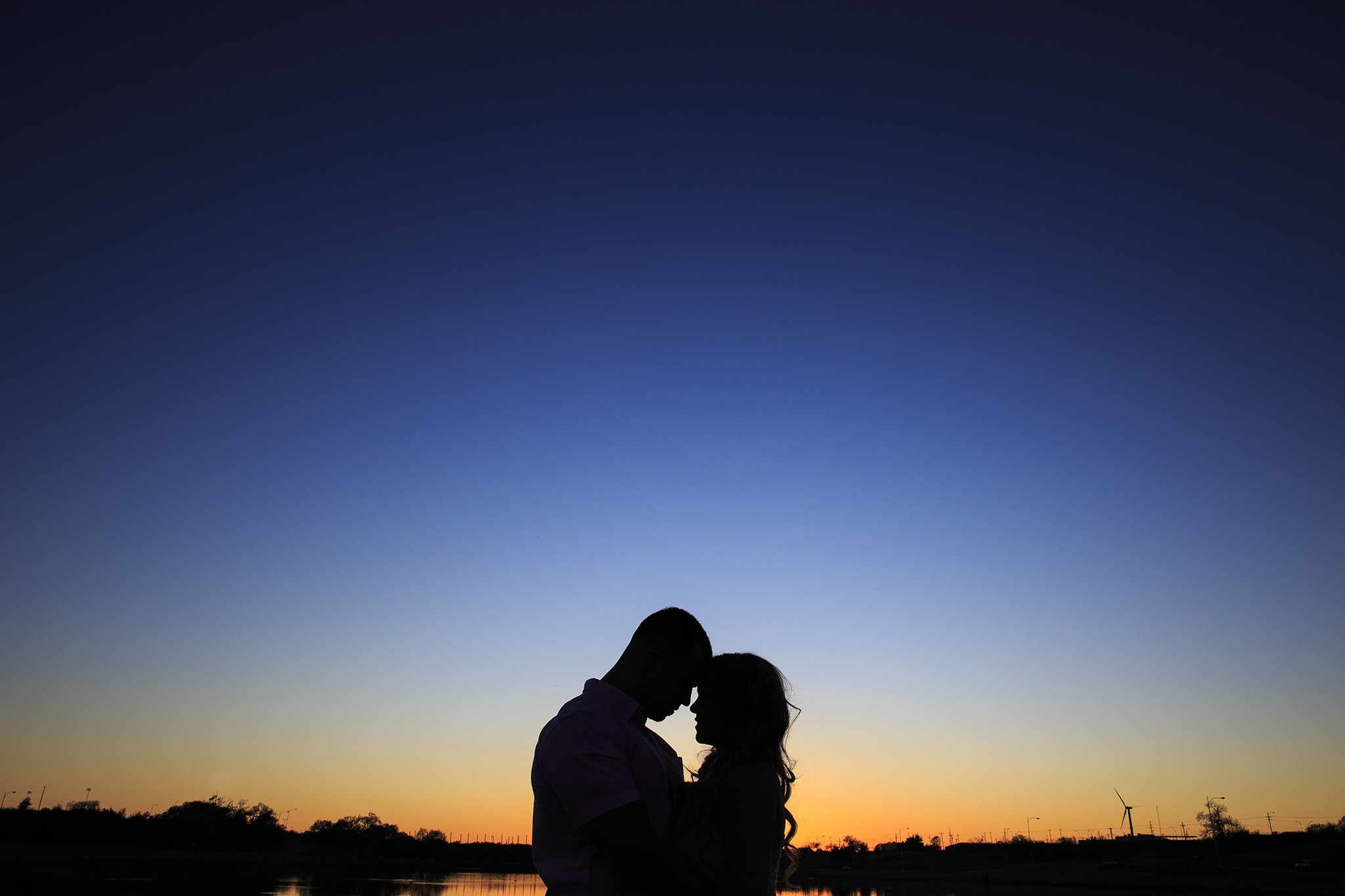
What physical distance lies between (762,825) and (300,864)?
522 ft

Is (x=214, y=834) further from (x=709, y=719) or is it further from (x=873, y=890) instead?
(x=709, y=719)

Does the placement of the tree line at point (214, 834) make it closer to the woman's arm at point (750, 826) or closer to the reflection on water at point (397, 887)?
the reflection on water at point (397, 887)

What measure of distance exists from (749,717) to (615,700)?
62cm

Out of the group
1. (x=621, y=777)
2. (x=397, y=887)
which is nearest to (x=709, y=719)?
(x=621, y=777)

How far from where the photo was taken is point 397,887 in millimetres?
80812

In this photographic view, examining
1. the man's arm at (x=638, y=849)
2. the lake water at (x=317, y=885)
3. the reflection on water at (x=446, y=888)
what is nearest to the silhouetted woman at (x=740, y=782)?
the man's arm at (x=638, y=849)

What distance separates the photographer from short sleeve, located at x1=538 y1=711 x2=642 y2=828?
324cm

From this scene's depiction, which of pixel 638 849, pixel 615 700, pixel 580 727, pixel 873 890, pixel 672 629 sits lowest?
pixel 873 890

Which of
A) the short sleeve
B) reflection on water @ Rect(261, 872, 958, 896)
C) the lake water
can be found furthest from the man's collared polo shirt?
reflection on water @ Rect(261, 872, 958, 896)

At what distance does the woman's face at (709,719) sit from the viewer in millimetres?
3857

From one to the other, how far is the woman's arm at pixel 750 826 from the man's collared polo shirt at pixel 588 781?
0.27 metres

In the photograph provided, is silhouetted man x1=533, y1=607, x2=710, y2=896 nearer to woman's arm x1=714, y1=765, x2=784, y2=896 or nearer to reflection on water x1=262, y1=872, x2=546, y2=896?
woman's arm x1=714, y1=765, x2=784, y2=896

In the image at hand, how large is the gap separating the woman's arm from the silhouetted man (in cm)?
16

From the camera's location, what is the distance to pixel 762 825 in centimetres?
350
